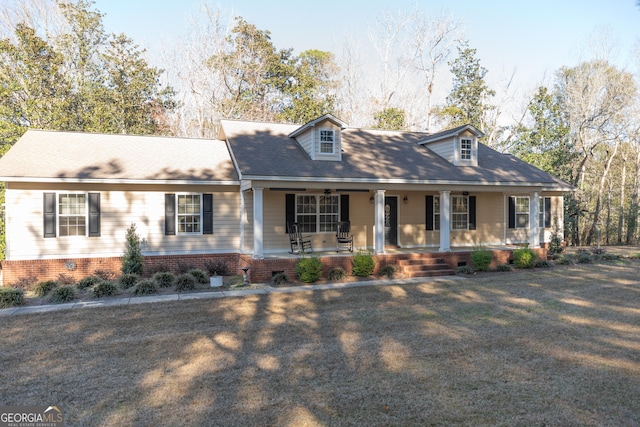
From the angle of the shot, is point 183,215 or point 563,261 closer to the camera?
point 183,215

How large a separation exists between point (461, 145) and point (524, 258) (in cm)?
455

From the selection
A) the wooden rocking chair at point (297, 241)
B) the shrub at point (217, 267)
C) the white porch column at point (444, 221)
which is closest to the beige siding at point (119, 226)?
the shrub at point (217, 267)

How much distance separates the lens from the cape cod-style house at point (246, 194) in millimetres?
11156

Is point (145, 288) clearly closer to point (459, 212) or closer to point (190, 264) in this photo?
point (190, 264)

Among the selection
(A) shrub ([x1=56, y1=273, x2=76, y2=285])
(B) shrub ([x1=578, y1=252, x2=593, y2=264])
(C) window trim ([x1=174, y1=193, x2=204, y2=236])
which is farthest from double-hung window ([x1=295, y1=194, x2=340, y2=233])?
(B) shrub ([x1=578, y1=252, x2=593, y2=264])

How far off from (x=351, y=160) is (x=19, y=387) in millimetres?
10761

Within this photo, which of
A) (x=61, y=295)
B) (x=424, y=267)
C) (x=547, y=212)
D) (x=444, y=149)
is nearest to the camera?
(x=61, y=295)

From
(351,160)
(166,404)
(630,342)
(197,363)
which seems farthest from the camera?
(351,160)

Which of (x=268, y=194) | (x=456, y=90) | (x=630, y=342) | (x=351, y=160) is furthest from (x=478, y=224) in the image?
(x=456, y=90)

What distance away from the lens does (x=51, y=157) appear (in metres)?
11.8

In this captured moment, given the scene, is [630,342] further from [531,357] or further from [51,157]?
[51,157]

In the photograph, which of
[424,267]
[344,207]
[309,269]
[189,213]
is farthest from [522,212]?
[189,213]

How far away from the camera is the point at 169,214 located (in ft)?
40.3

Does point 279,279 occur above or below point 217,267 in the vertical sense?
below
